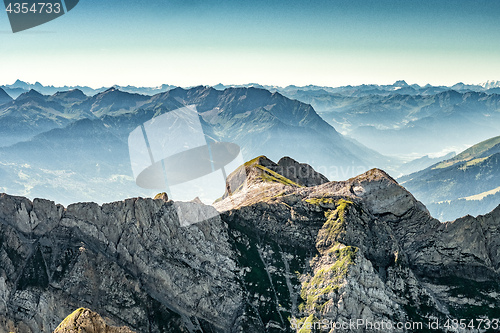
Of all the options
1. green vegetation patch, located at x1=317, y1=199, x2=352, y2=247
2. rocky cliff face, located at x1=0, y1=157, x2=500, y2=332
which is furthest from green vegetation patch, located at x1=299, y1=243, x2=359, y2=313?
green vegetation patch, located at x1=317, y1=199, x2=352, y2=247

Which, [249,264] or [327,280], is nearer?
[327,280]

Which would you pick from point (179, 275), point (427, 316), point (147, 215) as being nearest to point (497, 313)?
point (427, 316)

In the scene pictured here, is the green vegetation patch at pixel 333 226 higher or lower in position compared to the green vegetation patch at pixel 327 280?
higher

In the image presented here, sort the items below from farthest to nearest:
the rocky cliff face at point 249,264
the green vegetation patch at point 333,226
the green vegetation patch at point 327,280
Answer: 1. the green vegetation patch at point 333,226
2. the green vegetation patch at point 327,280
3. the rocky cliff face at point 249,264

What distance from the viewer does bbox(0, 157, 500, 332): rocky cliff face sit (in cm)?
11506

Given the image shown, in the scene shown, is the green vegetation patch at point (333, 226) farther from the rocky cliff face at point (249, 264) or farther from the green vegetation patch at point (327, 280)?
the green vegetation patch at point (327, 280)

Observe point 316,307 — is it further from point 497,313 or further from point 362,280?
point 497,313

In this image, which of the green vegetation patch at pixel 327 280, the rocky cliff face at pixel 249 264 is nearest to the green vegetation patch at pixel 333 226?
the rocky cliff face at pixel 249 264

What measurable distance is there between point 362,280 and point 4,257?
104 metres

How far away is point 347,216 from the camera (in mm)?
135875

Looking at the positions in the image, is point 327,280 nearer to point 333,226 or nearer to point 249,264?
point 333,226

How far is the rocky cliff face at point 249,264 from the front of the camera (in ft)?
378

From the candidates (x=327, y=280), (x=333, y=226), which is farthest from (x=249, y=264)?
(x=333, y=226)

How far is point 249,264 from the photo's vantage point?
13388cm
